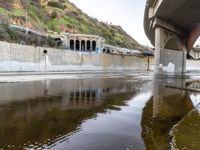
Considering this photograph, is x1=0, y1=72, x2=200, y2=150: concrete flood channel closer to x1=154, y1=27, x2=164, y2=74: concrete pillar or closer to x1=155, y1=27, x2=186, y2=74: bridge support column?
x1=154, y1=27, x2=164, y2=74: concrete pillar

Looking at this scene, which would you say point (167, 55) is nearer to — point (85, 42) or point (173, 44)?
point (173, 44)

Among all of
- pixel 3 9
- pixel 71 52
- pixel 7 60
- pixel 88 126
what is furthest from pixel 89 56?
pixel 88 126

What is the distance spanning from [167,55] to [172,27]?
5615 millimetres

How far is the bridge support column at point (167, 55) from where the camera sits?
49375 millimetres

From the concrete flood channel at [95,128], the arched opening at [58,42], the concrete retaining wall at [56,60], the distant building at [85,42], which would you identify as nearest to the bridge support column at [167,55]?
the concrete retaining wall at [56,60]

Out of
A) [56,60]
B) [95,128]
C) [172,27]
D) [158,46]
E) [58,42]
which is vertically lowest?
[95,128]

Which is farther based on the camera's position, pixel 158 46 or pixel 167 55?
pixel 167 55

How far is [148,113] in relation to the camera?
35.6ft

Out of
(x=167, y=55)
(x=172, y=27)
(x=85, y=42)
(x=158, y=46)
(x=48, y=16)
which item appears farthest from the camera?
(x=48, y=16)

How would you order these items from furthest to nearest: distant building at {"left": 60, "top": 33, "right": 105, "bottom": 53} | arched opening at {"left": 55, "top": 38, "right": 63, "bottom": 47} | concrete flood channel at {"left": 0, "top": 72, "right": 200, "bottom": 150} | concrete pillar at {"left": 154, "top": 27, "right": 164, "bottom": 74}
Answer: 1. distant building at {"left": 60, "top": 33, "right": 105, "bottom": 53}
2. arched opening at {"left": 55, "top": 38, "right": 63, "bottom": 47}
3. concrete pillar at {"left": 154, "top": 27, "right": 164, "bottom": 74}
4. concrete flood channel at {"left": 0, "top": 72, "right": 200, "bottom": 150}

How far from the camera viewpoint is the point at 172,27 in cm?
5328

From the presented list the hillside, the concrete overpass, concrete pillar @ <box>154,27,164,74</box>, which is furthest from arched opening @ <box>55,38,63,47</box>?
concrete pillar @ <box>154,27,164,74</box>

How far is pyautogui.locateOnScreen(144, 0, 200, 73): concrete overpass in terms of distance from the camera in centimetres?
3801

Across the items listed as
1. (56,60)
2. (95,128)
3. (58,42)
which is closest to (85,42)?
(58,42)
